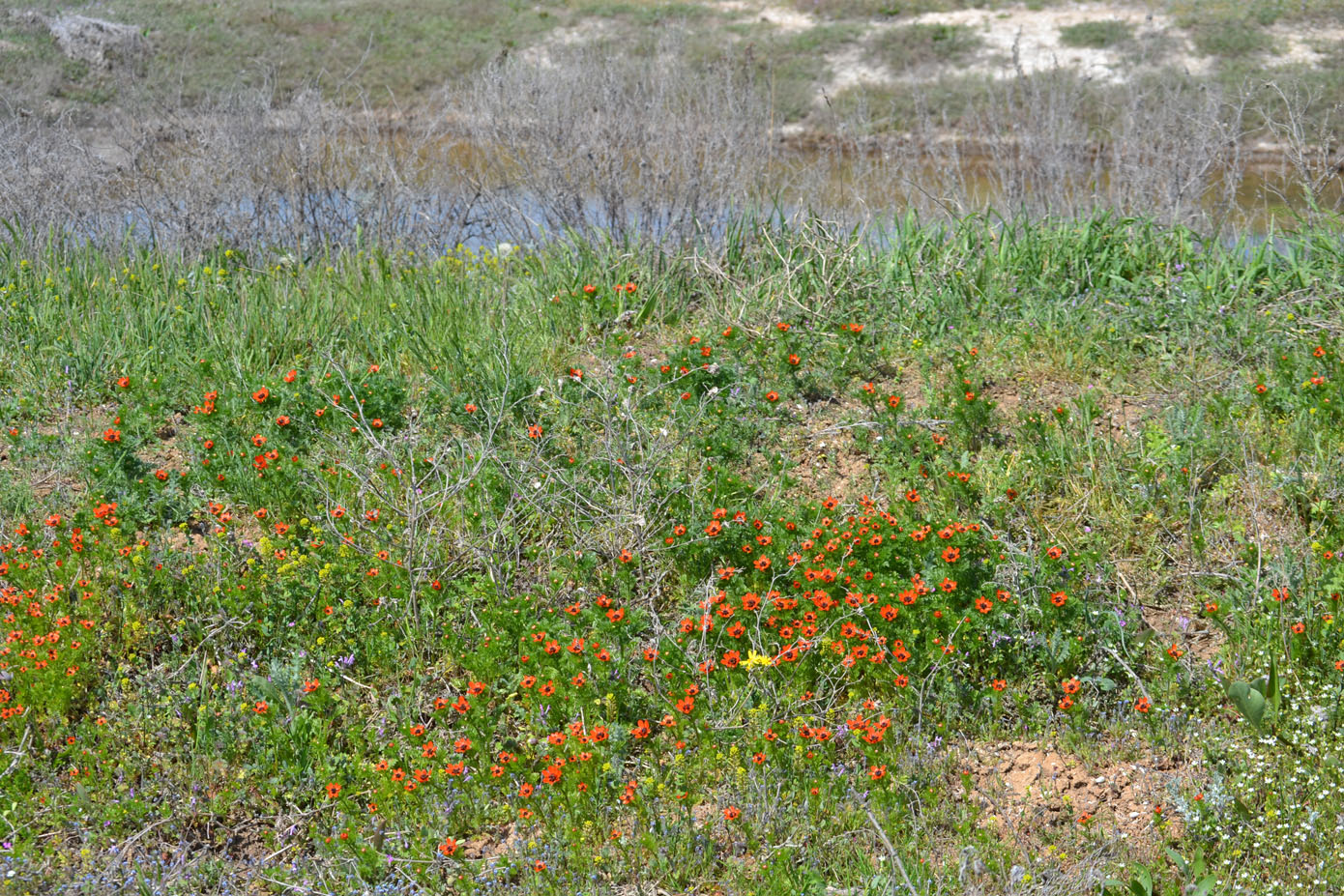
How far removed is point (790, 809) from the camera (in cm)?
284

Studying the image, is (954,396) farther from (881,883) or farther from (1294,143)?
(1294,143)

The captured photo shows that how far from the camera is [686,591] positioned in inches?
143

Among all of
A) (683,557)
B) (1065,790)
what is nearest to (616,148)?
(683,557)

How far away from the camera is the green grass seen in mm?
2818

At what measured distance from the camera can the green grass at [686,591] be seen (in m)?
2.82

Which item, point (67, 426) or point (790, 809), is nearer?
point (790, 809)

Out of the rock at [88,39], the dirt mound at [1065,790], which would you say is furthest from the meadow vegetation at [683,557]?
the rock at [88,39]

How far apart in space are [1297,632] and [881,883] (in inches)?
59.0

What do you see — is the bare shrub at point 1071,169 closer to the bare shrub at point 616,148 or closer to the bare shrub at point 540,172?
the bare shrub at point 540,172

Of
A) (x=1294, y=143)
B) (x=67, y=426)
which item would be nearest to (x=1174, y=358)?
(x=1294, y=143)

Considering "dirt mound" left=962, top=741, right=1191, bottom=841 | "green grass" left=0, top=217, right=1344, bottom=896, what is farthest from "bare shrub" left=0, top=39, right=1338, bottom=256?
"dirt mound" left=962, top=741, right=1191, bottom=841

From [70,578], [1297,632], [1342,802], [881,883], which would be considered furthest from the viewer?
[70,578]

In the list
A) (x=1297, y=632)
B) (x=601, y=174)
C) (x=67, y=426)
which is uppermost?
(x=601, y=174)

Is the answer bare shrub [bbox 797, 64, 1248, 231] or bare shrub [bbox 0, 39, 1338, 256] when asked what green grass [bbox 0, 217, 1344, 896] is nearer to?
bare shrub [bbox 0, 39, 1338, 256]
